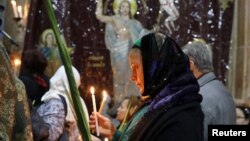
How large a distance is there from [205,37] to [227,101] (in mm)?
2615

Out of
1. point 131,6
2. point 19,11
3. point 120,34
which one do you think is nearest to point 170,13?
point 131,6

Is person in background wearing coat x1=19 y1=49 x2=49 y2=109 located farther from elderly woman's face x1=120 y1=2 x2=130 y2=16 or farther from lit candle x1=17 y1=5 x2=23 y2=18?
elderly woman's face x1=120 y1=2 x2=130 y2=16

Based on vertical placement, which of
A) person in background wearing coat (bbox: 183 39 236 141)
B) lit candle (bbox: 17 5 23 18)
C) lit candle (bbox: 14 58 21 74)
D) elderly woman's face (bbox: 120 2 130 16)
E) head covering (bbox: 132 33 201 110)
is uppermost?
head covering (bbox: 132 33 201 110)

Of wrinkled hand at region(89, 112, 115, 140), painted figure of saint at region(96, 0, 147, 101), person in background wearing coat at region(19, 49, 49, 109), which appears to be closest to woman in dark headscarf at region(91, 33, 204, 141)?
wrinkled hand at region(89, 112, 115, 140)

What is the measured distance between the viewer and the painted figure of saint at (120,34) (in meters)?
6.06

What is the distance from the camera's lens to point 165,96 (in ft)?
6.99

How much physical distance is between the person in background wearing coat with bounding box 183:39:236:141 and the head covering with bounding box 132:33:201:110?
1.28 meters

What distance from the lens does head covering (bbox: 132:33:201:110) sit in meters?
2.13

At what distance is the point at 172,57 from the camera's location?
2.15 metres

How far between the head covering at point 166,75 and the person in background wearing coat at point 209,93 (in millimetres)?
1280

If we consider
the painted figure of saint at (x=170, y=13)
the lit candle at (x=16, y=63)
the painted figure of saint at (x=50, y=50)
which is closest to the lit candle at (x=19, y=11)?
the painted figure of saint at (x=50, y=50)

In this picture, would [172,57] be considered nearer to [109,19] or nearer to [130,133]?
[130,133]

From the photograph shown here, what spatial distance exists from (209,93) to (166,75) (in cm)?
142

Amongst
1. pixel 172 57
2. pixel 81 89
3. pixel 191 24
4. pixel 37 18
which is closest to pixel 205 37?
pixel 191 24
